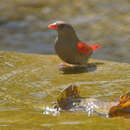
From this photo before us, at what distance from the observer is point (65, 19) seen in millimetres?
7652

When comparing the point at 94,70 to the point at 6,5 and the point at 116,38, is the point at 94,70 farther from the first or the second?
the point at 6,5

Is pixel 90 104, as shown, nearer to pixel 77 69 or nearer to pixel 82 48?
pixel 77 69

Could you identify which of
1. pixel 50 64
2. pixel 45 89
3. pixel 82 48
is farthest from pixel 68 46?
pixel 45 89

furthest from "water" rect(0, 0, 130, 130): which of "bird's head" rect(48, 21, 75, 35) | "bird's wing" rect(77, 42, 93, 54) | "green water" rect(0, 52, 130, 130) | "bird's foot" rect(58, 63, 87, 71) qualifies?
"bird's head" rect(48, 21, 75, 35)

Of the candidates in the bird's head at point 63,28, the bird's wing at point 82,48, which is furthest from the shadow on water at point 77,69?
the bird's head at point 63,28

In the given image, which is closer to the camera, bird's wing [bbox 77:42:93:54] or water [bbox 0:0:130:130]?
water [bbox 0:0:130:130]

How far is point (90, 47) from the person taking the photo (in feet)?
15.4

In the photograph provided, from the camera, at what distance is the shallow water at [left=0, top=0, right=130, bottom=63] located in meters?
6.74

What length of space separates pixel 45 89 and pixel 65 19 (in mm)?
4556

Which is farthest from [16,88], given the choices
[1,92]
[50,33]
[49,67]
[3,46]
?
[50,33]

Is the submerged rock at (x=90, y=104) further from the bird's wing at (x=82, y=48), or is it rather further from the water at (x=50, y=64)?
the bird's wing at (x=82, y=48)

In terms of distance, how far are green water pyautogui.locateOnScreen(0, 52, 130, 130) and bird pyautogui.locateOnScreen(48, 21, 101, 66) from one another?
18 centimetres

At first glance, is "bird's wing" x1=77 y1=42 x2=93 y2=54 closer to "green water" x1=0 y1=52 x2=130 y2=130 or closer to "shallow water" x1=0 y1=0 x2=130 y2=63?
"green water" x1=0 y1=52 x2=130 y2=130

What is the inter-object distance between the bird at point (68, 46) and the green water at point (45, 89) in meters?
0.18
